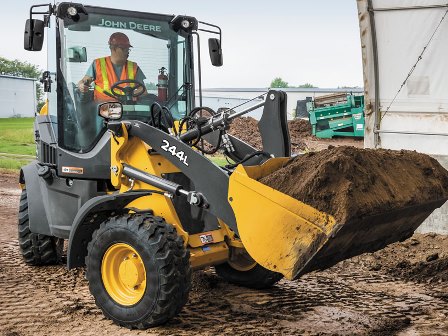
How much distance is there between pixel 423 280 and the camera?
6824 mm

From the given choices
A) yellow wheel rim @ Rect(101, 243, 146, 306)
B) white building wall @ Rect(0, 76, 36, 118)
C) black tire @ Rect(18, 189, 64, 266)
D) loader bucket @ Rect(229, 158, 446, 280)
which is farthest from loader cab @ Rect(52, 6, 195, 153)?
white building wall @ Rect(0, 76, 36, 118)

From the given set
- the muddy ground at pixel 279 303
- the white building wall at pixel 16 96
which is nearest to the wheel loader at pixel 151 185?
the muddy ground at pixel 279 303

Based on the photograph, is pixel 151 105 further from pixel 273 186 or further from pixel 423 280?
pixel 423 280

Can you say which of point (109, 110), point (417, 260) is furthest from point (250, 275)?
point (417, 260)

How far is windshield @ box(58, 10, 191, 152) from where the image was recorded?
19.9ft

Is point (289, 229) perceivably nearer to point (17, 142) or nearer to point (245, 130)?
point (245, 130)

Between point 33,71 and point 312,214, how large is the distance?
59.9 metres

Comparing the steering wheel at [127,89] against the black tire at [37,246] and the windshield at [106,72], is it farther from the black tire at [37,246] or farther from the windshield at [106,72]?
the black tire at [37,246]

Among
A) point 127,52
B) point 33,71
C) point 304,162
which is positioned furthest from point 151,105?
point 33,71

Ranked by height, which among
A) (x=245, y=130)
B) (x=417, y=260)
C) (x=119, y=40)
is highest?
(x=119, y=40)

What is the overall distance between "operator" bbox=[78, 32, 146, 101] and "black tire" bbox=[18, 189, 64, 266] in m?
1.91

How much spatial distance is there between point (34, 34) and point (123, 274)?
2388mm

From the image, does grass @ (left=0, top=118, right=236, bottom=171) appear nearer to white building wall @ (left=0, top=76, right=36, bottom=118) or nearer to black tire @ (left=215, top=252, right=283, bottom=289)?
black tire @ (left=215, top=252, right=283, bottom=289)

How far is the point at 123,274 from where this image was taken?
5156 mm
